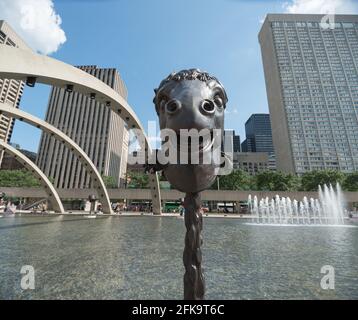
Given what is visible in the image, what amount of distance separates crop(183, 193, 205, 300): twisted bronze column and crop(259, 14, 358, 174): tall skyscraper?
365 ft

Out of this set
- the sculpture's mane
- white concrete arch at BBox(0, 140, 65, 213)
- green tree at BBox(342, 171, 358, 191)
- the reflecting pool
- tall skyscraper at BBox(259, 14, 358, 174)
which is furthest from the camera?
tall skyscraper at BBox(259, 14, 358, 174)

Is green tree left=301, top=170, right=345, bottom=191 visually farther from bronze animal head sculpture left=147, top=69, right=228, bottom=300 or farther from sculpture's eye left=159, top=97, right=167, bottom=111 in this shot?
sculpture's eye left=159, top=97, right=167, bottom=111

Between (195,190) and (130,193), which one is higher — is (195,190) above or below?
below

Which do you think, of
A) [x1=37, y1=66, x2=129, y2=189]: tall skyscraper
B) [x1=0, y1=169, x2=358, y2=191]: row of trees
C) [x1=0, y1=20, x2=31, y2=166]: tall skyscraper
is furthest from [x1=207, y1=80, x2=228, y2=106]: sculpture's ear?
[x1=0, y1=20, x2=31, y2=166]: tall skyscraper

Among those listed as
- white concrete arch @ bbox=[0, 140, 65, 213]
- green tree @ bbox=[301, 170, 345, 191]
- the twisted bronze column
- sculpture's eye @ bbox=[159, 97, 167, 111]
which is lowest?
the twisted bronze column

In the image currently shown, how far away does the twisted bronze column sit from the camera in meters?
1.86

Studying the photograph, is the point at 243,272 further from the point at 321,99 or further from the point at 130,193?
the point at 321,99

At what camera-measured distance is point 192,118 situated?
5.53 ft

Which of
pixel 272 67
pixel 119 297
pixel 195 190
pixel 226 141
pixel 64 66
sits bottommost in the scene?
pixel 119 297

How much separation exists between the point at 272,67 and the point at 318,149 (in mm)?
53825

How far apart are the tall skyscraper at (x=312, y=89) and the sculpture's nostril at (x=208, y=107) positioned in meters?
111

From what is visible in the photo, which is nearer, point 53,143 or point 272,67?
point 53,143
